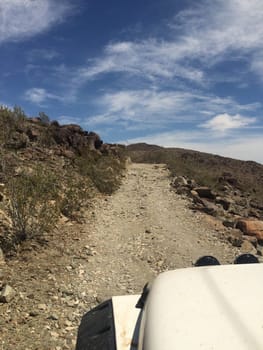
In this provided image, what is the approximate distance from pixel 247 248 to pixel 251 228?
123cm

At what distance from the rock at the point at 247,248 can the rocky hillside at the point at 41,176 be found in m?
3.65

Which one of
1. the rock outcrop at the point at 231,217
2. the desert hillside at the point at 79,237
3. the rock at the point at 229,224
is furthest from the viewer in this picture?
the rock at the point at 229,224

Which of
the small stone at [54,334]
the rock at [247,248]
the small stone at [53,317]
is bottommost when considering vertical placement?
the small stone at [54,334]

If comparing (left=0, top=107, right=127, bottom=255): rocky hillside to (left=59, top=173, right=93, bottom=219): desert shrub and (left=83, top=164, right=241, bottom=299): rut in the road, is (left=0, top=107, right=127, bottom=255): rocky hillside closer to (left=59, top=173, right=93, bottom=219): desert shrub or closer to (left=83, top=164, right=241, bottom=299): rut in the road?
(left=59, top=173, right=93, bottom=219): desert shrub

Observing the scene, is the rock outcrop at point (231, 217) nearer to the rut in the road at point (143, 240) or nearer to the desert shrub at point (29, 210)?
the rut in the road at point (143, 240)

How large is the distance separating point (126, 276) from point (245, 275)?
451 centimetres

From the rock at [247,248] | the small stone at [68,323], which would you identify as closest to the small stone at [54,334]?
the small stone at [68,323]

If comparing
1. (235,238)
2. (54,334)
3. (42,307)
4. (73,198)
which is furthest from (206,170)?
(54,334)

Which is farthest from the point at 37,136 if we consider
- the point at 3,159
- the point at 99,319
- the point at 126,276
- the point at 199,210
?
the point at 99,319

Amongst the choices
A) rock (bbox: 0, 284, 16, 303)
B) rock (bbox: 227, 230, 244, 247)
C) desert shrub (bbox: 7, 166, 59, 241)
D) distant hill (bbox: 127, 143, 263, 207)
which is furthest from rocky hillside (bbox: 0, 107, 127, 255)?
distant hill (bbox: 127, 143, 263, 207)

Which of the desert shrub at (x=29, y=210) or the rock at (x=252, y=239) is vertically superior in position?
the desert shrub at (x=29, y=210)

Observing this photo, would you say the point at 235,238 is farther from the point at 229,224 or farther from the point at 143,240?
the point at 143,240

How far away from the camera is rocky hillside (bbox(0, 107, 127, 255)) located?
6.59 meters

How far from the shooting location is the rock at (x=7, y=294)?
4.78m
